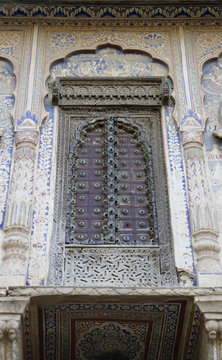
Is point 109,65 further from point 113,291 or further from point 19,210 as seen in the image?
point 113,291

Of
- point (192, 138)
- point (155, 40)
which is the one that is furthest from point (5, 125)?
point (155, 40)

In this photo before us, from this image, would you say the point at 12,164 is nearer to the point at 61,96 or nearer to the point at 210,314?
the point at 61,96

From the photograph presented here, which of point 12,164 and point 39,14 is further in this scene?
point 39,14

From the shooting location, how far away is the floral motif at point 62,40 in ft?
29.2

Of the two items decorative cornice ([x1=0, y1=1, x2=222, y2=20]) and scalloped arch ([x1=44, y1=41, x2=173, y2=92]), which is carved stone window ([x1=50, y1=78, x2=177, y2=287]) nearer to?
scalloped arch ([x1=44, y1=41, x2=173, y2=92])

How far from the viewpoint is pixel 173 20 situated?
30.1 ft

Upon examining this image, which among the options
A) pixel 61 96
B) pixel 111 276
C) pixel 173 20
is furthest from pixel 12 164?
pixel 173 20

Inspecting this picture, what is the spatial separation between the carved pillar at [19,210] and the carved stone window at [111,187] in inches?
13.0

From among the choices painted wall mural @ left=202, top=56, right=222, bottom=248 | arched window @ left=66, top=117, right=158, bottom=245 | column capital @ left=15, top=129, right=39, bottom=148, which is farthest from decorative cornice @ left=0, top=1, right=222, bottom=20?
column capital @ left=15, top=129, right=39, bottom=148

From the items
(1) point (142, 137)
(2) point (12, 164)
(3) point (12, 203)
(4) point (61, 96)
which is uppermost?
(4) point (61, 96)

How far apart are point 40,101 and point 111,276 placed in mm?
2541

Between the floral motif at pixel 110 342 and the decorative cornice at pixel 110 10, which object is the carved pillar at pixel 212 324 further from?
Answer: the decorative cornice at pixel 110 10

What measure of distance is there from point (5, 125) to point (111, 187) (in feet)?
5.20

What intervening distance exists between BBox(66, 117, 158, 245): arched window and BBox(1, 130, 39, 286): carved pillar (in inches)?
19.9
